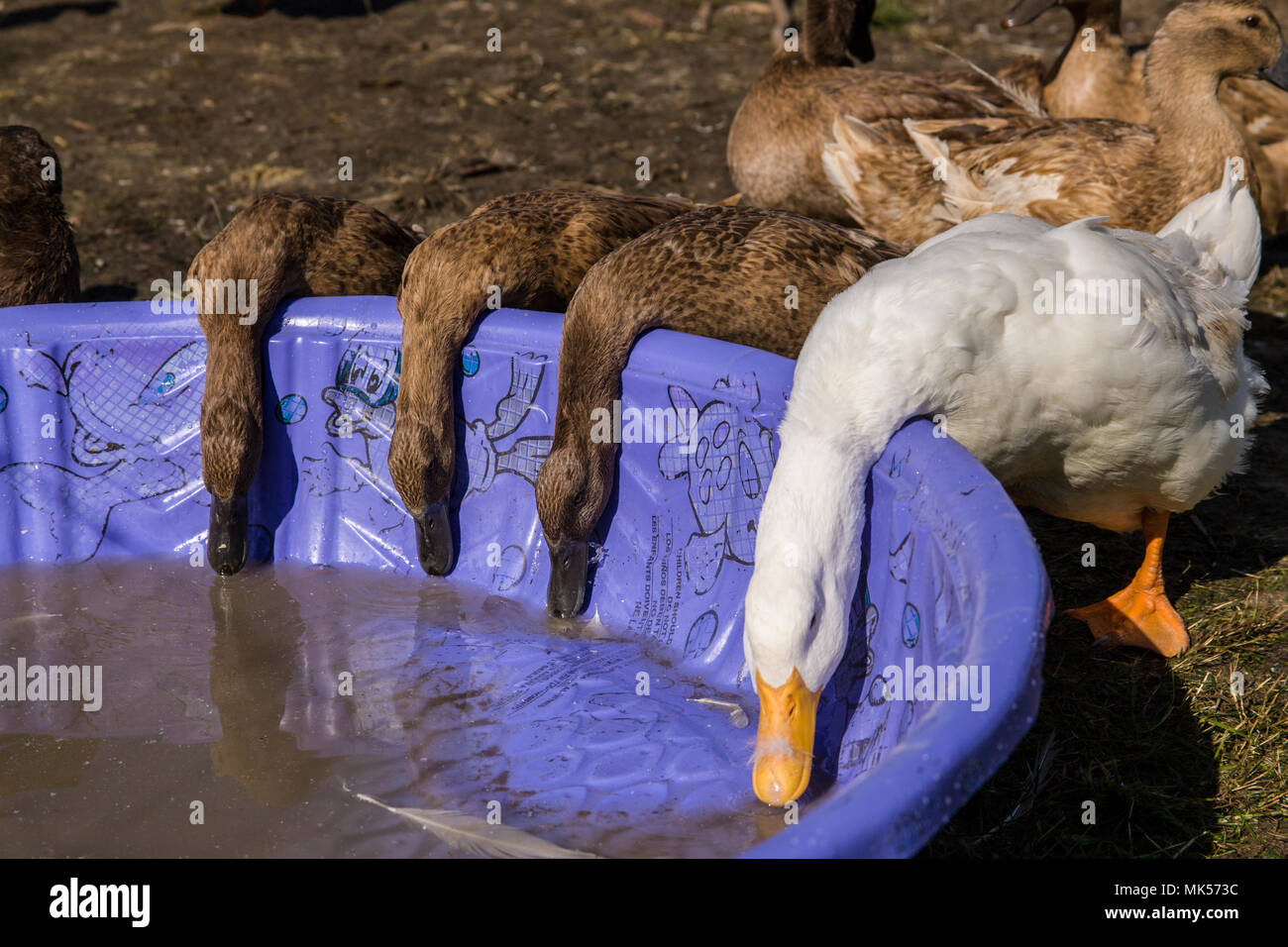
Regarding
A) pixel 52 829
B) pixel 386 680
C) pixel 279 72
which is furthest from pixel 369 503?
pixel 279 72

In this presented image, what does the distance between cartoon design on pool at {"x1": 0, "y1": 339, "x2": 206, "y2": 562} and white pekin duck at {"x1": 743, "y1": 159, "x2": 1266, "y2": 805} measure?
→ 2.14 metres

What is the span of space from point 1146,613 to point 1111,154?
184cm

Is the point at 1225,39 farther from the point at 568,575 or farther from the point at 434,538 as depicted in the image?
the point at 434,538

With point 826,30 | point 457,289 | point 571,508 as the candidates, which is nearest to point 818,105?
point 826,30

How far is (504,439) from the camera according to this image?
4.05 meters

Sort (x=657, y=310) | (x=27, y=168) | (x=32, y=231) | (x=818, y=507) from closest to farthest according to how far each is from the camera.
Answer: (x=818, y=507), (x=657, y=310), (x=32, y=231), (x=27, y=168)

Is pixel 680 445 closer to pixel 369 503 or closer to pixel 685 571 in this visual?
pixel 685 571

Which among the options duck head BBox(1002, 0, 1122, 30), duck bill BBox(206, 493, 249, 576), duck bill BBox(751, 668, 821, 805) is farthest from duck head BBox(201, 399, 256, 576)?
duck head BBox(1002, 0, 1122, 30)

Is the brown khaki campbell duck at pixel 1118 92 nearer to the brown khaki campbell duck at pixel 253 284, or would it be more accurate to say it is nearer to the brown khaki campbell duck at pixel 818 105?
the brown khaki campbell duck at pixel 818 105

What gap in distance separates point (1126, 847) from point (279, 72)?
739 centimetres

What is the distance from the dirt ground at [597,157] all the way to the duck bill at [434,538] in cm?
173

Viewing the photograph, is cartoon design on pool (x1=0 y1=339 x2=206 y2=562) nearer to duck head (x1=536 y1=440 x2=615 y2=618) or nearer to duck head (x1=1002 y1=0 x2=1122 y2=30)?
duck head (x1=536 y1=440 x2=615 y2=618)

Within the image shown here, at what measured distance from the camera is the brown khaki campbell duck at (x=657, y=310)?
3.74 metres

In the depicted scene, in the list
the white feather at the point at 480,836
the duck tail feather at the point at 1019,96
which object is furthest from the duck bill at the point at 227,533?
the duck tail feather at the point at 1019,96
